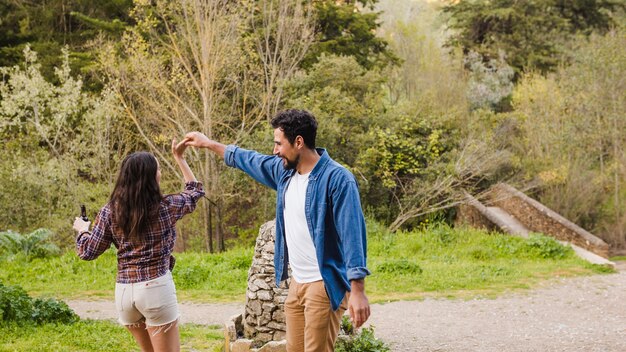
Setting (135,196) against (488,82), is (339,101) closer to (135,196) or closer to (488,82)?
(488,82)

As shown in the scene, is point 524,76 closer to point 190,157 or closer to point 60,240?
point 190,157

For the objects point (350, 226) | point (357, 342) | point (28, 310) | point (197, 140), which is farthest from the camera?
point (28, 310)

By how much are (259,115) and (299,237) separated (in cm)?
1372

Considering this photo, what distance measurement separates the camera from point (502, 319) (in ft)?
32.5

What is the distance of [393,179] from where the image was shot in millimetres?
19516

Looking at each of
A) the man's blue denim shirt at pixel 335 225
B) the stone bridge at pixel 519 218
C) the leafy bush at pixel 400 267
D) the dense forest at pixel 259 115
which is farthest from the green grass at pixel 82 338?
the stone bridge at pixel 519 218

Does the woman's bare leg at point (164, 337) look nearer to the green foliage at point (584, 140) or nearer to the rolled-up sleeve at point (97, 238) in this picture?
the rolled-up sleeve at point (97, 238)

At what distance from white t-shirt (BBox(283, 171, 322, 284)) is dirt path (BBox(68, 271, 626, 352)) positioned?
4441 millimetres

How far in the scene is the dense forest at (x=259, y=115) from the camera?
17.8m

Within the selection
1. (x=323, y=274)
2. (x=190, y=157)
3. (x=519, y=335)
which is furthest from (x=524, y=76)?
(x=323, y=274)

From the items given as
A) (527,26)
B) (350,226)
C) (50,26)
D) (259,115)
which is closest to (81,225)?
(350,226)

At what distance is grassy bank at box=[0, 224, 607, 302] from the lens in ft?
38.2

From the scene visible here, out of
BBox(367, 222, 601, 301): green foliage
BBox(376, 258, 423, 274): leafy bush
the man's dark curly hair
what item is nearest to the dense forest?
BBox(367, 222, 601, 301): green foliage

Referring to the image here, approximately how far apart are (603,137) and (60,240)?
17220mm
